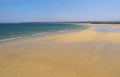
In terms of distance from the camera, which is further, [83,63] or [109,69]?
[83,63]

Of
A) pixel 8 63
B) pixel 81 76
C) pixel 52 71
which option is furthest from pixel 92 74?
pixel 8 63

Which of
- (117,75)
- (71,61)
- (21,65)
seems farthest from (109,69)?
(21,65)

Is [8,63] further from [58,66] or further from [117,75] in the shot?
[117,75]

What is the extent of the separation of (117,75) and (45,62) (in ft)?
10.8

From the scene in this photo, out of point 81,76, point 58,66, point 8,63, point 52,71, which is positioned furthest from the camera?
point 8,63

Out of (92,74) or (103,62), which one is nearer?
(92,74)

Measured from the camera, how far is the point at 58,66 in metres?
7.65

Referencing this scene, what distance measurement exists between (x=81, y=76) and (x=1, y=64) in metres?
3.74

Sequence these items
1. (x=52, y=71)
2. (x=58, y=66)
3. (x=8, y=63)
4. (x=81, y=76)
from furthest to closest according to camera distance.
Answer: (x=8, y=63)
(x=58, y=66)
(x=52, y=71)
(x=81, y=76)

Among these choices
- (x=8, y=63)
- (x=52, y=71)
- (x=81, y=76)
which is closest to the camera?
(x=81, y=76)

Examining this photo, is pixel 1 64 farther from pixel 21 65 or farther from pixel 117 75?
pixel 117 75

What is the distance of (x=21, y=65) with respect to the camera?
7812 millimetres

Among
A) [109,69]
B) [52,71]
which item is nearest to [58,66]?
[52,71]

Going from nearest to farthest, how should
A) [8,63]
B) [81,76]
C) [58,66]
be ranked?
1. [81,76]
2. [58,66]
3. [8,63]
